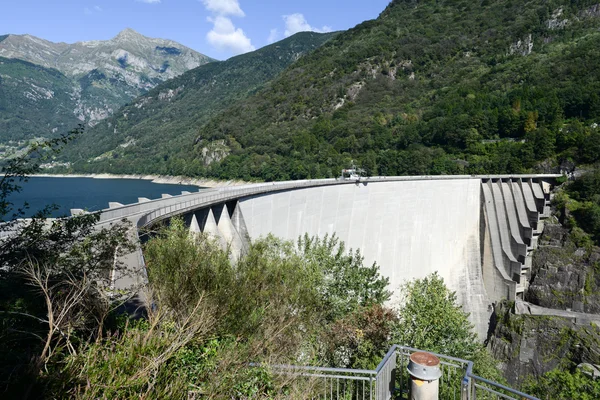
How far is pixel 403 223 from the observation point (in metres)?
35.6

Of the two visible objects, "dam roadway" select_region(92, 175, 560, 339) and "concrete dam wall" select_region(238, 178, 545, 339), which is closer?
"dam roadway" select_region(92, 175, 560, 339)

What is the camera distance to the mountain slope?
61656 millimetres

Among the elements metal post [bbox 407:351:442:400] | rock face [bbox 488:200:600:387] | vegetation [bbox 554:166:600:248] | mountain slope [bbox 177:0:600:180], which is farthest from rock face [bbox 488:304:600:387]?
metal post [bbox 407:351:442:400]

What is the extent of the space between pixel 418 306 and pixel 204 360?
11080mm

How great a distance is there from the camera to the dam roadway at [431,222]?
27689 millimetres

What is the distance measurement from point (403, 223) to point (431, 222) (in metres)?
3.76

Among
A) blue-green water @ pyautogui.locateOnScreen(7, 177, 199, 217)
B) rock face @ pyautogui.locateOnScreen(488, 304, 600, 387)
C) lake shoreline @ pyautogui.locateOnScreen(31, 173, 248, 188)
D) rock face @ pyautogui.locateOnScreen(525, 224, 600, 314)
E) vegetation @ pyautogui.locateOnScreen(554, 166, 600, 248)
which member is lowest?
rock face @ pyautogui.locateOnScreen(488, 304, 600, 387)

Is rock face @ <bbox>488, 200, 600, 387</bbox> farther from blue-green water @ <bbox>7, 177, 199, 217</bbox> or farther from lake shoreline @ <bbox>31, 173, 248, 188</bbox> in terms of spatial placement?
lake shoreline @ <bbox>31, 173, 248, 188</bbox>

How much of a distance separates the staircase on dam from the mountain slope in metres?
13.0

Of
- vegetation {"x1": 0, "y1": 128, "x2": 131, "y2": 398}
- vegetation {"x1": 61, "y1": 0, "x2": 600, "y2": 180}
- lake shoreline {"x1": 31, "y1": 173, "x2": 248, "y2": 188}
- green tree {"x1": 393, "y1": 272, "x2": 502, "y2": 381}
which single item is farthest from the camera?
lake shoreline {"x1": 31, "y1": 173, "x2": 248, "y2": 188}

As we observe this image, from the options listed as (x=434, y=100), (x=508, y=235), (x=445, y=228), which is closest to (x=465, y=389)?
(x=445, y=228)

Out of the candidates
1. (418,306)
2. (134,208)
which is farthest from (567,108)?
(134,208)

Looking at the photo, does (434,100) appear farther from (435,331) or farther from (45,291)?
(45,291)

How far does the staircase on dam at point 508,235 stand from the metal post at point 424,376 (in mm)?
36364
